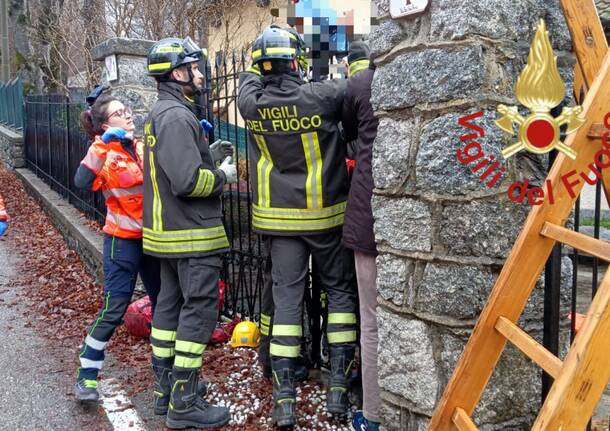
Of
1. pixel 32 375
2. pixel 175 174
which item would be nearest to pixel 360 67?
pixel 175 174

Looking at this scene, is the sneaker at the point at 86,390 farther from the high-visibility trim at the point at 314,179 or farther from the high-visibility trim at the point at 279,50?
the high-visibility trim at the point at 279,50

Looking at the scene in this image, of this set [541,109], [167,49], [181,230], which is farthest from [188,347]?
[541,109]

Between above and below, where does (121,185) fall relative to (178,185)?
below

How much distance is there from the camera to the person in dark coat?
3.39 meters

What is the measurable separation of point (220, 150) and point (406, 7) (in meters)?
1.85

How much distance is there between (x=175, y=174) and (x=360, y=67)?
1206 mm

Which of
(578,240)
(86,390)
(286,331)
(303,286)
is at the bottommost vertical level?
(86,390)

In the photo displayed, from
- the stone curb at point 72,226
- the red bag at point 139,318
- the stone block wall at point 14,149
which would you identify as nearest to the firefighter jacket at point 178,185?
the red bag at point 139,318

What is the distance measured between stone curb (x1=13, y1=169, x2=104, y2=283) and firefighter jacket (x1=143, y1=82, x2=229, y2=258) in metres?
2.77

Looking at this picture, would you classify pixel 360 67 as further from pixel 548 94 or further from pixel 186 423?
pixel 186 423

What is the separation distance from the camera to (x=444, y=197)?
8.64ft

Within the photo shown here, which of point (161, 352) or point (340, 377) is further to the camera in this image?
point (161, 352)

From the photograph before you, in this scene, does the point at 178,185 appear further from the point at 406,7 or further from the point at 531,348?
the point at 531,348

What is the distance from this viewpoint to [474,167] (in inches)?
101
